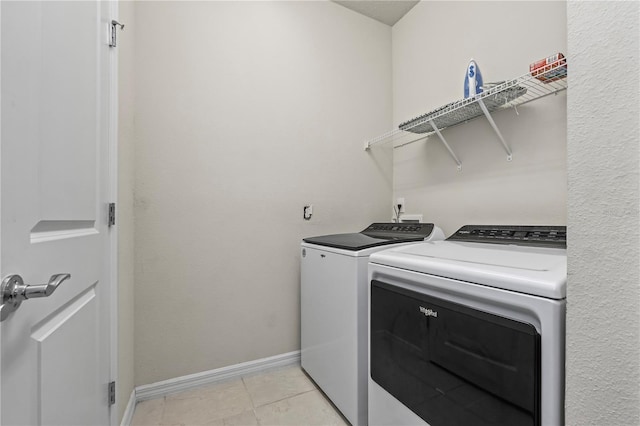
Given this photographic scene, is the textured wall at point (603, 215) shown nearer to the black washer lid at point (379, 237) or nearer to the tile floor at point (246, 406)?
the black washer lid at point (379, 237)

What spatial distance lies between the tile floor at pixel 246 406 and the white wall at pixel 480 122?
4.40 ft

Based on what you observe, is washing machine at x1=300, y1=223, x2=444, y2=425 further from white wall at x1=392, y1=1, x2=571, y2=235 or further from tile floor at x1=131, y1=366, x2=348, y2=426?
white wall at x1=392, y1=1, x2=571, y2=235

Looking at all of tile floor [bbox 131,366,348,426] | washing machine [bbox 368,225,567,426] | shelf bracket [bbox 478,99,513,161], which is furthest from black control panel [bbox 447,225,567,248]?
tile floor [bbox 131,366,348,426]

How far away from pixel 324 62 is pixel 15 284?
2118mm

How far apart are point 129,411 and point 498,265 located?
1814 millimetres

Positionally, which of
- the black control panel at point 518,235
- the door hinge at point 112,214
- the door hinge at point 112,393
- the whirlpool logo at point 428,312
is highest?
the door hinge at point 112,214

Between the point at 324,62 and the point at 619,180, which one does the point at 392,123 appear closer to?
the point at 324,62

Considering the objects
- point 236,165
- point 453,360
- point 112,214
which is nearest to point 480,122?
point 453,360

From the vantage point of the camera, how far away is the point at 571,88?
0.56m

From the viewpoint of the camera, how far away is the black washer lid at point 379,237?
1434mm

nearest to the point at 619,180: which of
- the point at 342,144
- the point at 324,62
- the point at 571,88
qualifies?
the point at 571,88

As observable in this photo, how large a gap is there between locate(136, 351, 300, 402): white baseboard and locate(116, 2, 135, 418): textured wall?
13 cm

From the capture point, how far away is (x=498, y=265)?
87 centimetres

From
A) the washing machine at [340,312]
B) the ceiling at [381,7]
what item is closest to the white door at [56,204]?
the washing machine at [340,312]
